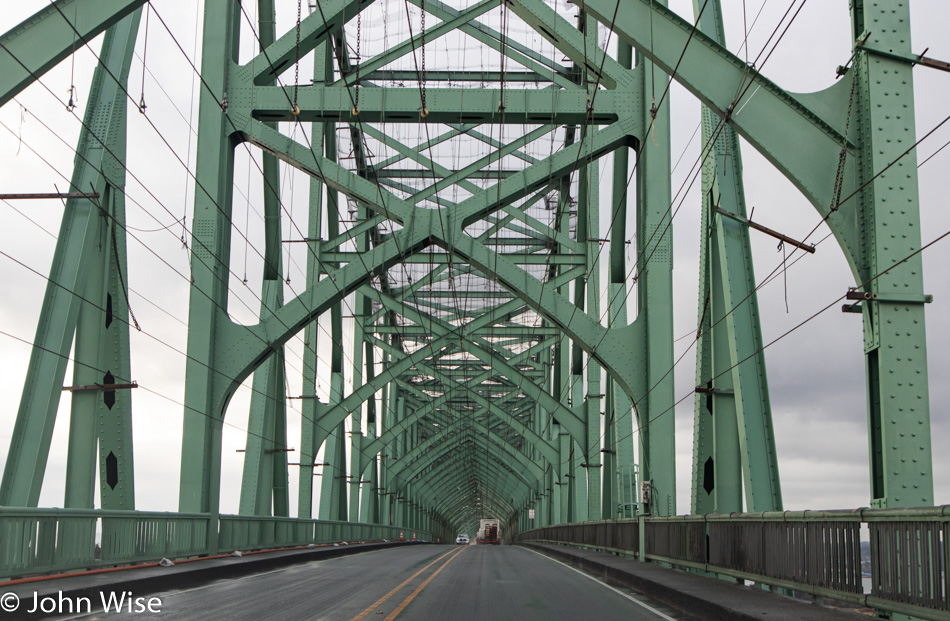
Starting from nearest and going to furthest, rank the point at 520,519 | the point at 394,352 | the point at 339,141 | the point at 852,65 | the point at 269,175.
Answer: the point at 852,65
the point at 269,175
the point at 339,141
the point at 394,352
the point at 520,519

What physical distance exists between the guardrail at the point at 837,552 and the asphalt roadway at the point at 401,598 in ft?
3.77

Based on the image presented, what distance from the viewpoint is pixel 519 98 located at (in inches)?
819

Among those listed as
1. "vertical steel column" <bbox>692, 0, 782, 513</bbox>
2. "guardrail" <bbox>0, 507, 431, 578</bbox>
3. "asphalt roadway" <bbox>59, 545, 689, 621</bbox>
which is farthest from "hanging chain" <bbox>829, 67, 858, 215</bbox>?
"guardrail" <bbox>0, 507, 431, 578</bbox>

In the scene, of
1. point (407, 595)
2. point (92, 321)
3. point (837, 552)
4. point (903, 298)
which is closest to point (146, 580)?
point (407, 595)

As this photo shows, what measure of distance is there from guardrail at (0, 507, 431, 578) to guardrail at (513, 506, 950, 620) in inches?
314

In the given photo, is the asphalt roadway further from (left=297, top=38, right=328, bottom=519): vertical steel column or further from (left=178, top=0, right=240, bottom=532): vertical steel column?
(left=297, top=38, right=328, bottom=519): vertical steel column

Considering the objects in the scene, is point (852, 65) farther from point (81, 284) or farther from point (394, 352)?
point (394, 352)

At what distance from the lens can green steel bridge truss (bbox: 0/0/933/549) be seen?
37.5 feet

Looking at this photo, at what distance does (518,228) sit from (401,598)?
27345 mm

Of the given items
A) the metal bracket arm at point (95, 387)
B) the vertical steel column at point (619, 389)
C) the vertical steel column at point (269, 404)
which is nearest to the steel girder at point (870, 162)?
the metal bracket arm at point (95, 387)

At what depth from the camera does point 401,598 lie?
12328mm

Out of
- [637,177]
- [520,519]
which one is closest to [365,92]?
[637,177]

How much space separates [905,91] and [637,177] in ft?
35.4

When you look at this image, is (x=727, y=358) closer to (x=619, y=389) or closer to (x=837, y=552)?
(x=837, y=552)
